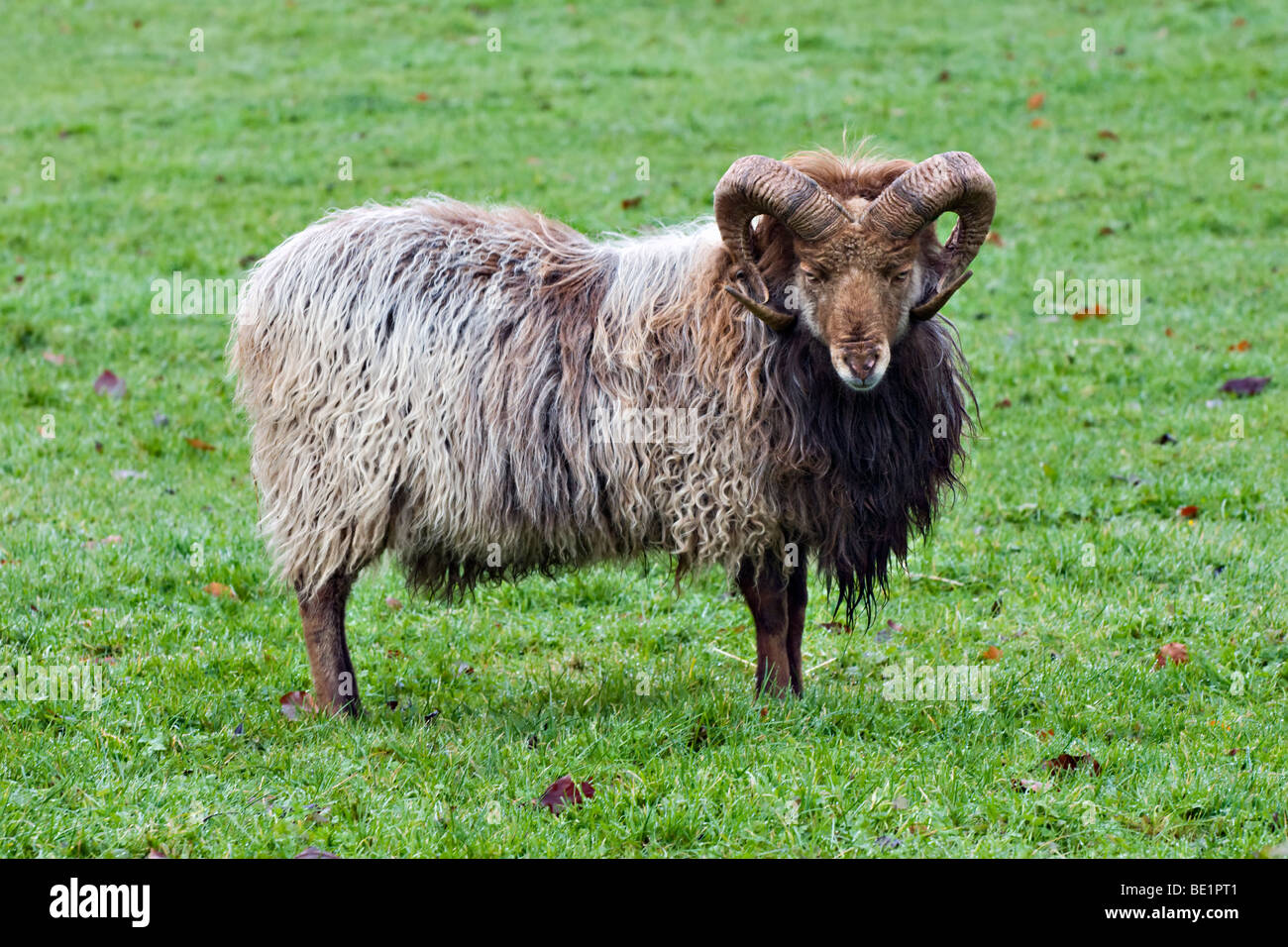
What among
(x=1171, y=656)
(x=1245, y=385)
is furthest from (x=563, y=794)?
(x=1245, y=385)

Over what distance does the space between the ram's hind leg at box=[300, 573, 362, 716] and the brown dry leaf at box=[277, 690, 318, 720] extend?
0.11ft

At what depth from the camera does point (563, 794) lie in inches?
195

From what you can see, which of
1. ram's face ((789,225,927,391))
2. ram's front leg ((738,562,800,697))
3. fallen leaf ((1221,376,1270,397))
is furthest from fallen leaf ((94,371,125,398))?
fallen leaf ((1221,376,1270,397))

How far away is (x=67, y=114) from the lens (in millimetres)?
17094

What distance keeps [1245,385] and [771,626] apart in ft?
17.8

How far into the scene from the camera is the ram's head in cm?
546

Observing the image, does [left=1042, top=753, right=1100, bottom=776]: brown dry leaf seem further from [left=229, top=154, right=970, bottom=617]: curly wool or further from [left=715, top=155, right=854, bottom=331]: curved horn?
[left=715, top=155, right=854, bottom=331]: curved horn

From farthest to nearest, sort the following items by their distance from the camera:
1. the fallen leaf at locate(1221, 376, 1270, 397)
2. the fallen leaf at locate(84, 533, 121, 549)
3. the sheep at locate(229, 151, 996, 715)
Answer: the fallen leaf at locate(1221, 376, 1270, 397) → the fallen leaf at locate(84, 533, 121, 549) → the sheep at locate(229, 151, 996, 715)

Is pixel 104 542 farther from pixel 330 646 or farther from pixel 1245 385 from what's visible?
pixel 1245 385

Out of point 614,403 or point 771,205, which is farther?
point 614,403

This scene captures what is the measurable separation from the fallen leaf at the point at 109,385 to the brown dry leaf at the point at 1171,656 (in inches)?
→ 294

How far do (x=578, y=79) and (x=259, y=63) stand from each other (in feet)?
15.2
